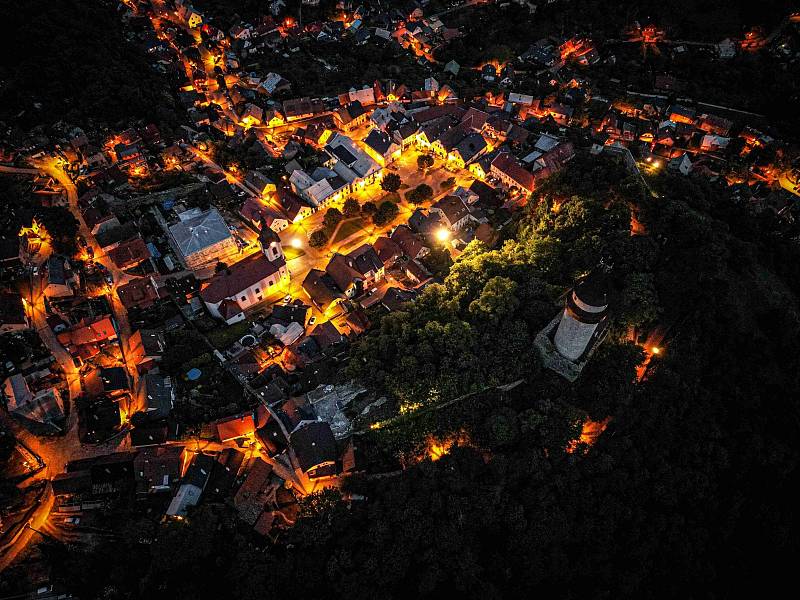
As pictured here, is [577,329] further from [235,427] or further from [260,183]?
[260,183]

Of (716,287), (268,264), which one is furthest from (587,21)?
(268,264)

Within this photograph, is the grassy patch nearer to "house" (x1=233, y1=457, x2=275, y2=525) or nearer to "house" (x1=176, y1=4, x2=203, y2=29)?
"house" (x1=233, y1=457, x2=275, y2=525)

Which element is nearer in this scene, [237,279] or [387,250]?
[237,279]

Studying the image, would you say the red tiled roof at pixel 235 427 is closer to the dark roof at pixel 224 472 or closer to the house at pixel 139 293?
the dark roof at pixel 224 472

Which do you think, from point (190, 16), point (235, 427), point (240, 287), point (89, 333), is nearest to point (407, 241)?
point (240, 287)

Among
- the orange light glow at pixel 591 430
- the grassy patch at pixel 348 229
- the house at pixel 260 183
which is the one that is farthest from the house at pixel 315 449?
the house at pixel 260 183

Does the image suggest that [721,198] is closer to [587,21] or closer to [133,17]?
[587,21]
